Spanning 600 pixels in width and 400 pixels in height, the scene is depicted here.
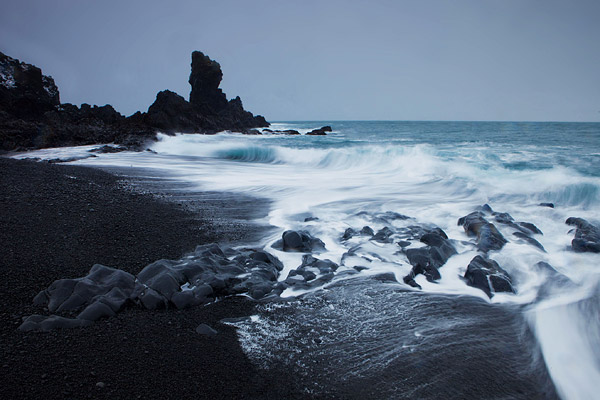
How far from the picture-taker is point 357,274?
3.99 m

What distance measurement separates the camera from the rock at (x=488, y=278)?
374 cm

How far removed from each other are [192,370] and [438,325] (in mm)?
1942

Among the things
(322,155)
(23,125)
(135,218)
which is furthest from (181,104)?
(135,218)

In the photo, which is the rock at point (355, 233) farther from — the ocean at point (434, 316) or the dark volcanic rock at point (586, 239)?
the dark volcanic rock at point (586, 239)

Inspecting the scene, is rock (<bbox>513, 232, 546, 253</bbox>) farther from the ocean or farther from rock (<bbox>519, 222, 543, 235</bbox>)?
rock (<bbox>519, 222, 543, 235</bbox>)

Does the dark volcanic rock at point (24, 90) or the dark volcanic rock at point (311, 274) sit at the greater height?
the dark volcanic rock at point (24, 90)

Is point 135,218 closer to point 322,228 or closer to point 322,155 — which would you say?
point 322,228

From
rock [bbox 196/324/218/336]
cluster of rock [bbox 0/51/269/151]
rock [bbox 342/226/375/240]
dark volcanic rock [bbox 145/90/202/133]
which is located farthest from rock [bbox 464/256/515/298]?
dark volcanic rock [bbox 145/90/202/133]

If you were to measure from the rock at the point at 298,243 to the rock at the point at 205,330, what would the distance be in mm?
1989

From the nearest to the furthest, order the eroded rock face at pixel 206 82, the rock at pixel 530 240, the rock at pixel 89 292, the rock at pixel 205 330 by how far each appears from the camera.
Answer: the rock at pixel 205 330 < the rock at pixel 89 292 < the rock at pixel 530 240 < the eroded rock face at pixel 206 82

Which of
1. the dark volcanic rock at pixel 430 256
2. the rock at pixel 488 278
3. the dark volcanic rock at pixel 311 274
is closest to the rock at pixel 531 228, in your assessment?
the dark volcanic rock at pixel 430 256

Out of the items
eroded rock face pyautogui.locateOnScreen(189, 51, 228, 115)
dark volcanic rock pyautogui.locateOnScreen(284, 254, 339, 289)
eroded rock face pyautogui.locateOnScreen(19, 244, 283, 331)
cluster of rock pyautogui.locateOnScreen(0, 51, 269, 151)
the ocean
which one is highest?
eroded rock face pyautogui.locateOnScreen(189, 51, 228, 115)

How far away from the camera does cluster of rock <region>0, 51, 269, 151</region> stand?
1867cm

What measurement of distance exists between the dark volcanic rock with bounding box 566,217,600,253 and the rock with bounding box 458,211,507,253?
0.87 m
